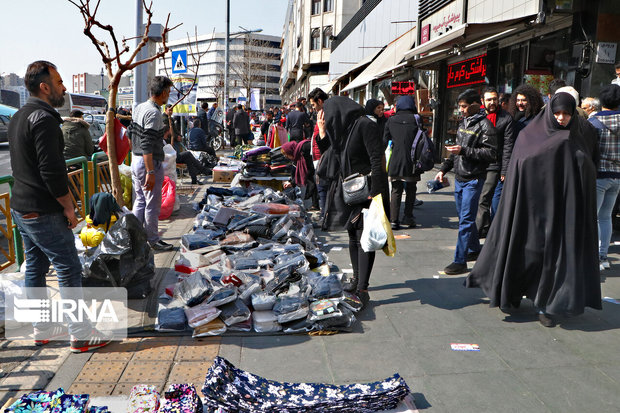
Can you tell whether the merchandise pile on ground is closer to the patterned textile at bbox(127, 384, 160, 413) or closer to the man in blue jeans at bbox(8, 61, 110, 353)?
the man in blue jeans at bbox(8, 61, 110, 353)

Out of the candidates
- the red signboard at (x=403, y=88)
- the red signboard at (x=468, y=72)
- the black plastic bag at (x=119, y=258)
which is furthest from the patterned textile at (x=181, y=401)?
the red signboard at (x=403, y=88)

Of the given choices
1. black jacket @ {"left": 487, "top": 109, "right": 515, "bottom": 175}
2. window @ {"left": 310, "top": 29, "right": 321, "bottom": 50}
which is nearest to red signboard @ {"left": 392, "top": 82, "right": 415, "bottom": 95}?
black jacket @ {"left": 487, "top": 109, "right": 515, "bottom": 175}

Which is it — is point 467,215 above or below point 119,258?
above

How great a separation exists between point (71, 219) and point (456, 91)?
13.6m

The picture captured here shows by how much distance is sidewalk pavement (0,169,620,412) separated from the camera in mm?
3213

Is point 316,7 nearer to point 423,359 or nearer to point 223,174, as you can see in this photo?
point 223,174

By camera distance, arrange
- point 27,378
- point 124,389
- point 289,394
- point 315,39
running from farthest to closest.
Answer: point 315,39 < point 27,378 < point 124,389 < point 289,394

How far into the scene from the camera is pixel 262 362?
3.66 metres

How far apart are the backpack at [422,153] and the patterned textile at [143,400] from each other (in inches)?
226

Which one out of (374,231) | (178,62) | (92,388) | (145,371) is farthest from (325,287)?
(178,62)

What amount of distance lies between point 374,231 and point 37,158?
2643 millimetres

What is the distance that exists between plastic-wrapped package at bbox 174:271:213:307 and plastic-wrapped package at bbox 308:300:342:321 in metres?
0.95

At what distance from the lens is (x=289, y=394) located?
10.2ft

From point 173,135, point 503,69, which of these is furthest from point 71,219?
point 503,69
